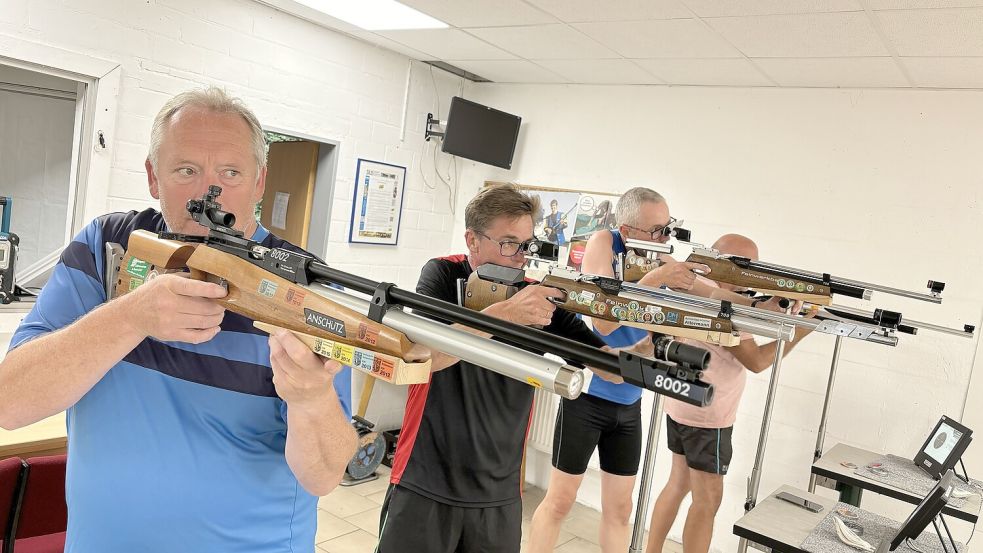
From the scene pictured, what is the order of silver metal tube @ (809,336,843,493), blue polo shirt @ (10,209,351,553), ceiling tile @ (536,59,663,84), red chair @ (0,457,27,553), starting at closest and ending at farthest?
blue polo shirt @ (10,209,351,553)
red chair @ (0,457,27,553)
silver metal tube @ (809,336,843,493)
ceiling tile @ (536,59,663,84)

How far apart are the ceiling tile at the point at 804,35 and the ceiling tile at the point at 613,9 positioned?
22cm

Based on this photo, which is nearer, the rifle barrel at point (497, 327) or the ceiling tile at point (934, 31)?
the rifle barrel at point (497, 327)

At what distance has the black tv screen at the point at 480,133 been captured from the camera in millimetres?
→ 5059

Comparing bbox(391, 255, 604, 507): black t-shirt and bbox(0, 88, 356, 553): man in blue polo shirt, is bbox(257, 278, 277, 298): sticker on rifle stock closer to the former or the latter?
bbox(0, 88, 356, 553): man in blue polo shirt

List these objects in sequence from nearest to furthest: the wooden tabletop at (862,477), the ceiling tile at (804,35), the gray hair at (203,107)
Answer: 1. the gray hair at (203,107)
2. the wooden tabletop at (862,477)
3. the ceiling tile at (804,35)

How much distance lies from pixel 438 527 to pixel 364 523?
2.39 meters

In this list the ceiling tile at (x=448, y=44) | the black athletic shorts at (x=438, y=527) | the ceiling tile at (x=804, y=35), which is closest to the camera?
the black athletic shorts at (x=438, y=527)

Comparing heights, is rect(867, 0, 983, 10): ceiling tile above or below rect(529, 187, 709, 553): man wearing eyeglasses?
above

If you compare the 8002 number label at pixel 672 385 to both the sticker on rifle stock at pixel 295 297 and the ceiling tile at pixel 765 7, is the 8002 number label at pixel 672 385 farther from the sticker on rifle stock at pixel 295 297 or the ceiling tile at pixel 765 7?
the ceiling tile at pixel 765 7

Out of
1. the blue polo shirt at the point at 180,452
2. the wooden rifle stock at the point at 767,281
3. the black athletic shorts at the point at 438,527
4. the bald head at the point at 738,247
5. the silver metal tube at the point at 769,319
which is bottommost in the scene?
the black athletic shorts at the point at 438,527

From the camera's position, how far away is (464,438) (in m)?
1.97

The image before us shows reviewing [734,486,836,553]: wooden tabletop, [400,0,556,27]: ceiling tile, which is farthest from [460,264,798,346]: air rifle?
[400,0,556,27]: ceiling tile

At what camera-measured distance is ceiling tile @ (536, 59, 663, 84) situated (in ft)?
14.5

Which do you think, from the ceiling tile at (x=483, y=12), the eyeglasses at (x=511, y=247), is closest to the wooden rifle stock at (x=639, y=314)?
the eyeglasses at (x=511, y=247)
